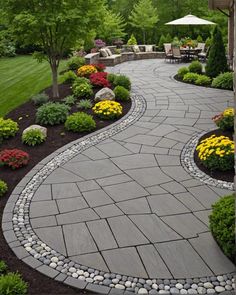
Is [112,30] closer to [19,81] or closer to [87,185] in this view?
[19,81]

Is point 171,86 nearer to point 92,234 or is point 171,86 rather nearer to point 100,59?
point 100,59

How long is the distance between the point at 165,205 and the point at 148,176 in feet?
3.65

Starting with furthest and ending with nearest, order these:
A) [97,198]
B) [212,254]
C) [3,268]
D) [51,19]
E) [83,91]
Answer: [83,91] → [51,19] → [97,198] → [212,254] → [3,268]

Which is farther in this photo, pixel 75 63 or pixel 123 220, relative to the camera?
pixel 75 63

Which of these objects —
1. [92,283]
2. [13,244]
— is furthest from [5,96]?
[92,283]

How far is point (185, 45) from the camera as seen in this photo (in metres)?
20.2

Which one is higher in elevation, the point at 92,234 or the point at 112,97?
the point at 112,97

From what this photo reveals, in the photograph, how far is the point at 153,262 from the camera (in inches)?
174

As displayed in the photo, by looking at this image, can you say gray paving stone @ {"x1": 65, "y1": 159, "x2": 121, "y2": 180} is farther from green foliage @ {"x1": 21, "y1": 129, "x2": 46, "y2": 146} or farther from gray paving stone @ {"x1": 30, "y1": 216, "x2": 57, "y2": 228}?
gray paving stone @ {"x1": 30, "y1": 216, "x2": 57, "y2": 228}

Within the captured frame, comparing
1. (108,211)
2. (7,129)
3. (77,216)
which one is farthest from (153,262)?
(7,129)

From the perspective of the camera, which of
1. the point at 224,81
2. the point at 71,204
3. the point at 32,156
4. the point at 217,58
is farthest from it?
the point at 217,58

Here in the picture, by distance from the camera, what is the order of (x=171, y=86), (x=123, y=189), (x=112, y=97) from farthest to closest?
(x=171, y=86), (x=112, y=97), (x=123, y=189)

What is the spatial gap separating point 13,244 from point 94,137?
4.26 m

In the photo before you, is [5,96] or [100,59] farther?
[100,59]
